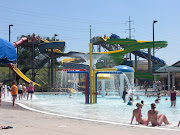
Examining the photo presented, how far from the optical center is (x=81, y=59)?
148 feet

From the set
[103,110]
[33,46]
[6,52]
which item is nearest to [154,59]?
[33,46]

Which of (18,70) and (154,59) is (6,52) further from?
(154,59)

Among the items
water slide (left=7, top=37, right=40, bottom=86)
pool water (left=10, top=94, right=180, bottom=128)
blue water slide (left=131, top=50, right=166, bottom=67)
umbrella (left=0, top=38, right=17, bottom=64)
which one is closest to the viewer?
umbrella (left=0, top=38, right=17, bottom=64)

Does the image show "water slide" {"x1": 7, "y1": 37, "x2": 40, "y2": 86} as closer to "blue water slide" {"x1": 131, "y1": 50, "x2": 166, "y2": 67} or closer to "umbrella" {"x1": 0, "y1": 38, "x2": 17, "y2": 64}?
"blue water slide" {"x1": 131, "y1": 50, "x2": 166, "y2": 67}

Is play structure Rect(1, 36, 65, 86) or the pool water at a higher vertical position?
play structure Rect(1, 36, 65, 86)

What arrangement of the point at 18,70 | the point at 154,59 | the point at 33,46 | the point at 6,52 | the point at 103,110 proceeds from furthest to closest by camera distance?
the point at 154,59
the point at 33,46
the point at 18,70
the point at 103,110
the point at 6,52

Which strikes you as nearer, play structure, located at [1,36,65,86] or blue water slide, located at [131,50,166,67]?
play structure, located at [1,36,65,86]

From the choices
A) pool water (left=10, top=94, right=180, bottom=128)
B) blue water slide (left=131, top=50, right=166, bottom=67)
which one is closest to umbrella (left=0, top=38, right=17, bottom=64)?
pool water (left=10, top=94, right=180, bottom=128)

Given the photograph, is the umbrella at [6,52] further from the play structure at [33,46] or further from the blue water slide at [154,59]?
the blue water slide at [154,59]

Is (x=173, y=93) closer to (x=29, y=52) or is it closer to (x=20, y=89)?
A: (x=20, y=89)

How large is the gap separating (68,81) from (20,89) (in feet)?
70.0

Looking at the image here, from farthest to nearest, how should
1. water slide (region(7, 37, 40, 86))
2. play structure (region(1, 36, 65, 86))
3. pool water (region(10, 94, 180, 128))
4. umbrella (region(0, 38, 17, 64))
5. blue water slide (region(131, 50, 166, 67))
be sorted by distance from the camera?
blue water slide (region(131, 50, 166, 67)) < play structure (region(1, 36, 65, 86)) < water slide (region(7, 37, 40, 86)) < pool water (region(10, 94, 180, 128)) < umbrella (region(0, 38, 17, 64))

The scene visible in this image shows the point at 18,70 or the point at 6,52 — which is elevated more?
the point at 18,70

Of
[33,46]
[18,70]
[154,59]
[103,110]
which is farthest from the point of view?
[154,59]
